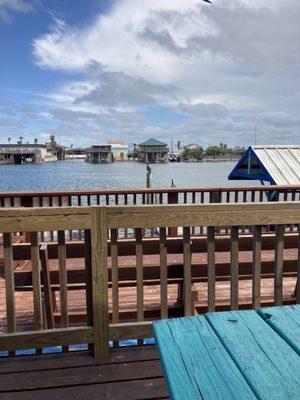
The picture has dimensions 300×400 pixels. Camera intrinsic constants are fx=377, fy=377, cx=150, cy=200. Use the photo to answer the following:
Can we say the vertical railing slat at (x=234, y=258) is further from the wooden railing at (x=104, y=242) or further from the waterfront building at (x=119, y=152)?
the waterfront building at (x=119, y=152)

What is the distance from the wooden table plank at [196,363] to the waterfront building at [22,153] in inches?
5555

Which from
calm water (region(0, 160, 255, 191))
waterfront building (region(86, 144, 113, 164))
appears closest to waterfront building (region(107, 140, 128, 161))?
waterfront building (region(86, 144, 113, 164))

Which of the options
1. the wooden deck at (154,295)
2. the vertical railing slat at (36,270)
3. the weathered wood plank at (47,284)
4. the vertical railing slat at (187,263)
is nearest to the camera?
the vertical railing slat at (36,270)

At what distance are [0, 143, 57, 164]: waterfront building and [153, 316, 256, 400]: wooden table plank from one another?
141 m

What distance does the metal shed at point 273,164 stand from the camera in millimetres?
8617

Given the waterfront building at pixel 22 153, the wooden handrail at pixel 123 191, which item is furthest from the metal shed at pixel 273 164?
the waterfront building at pixel 22 153

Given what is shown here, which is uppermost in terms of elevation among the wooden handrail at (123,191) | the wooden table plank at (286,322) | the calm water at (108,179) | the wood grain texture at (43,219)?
the wood grain texture at (43,219)

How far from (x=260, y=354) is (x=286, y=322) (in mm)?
333

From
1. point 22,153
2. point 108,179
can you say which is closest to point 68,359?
point 108,179

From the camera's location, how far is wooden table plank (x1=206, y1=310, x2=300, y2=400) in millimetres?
1230

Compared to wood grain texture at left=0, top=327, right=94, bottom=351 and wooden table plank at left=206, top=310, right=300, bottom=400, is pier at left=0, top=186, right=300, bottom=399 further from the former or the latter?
wooden table plank at left=206, top=310, right=300, bottom=400

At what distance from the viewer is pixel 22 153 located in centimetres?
13750

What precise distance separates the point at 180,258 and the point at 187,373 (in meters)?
2.51

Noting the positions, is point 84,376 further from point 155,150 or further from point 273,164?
point 155,150
